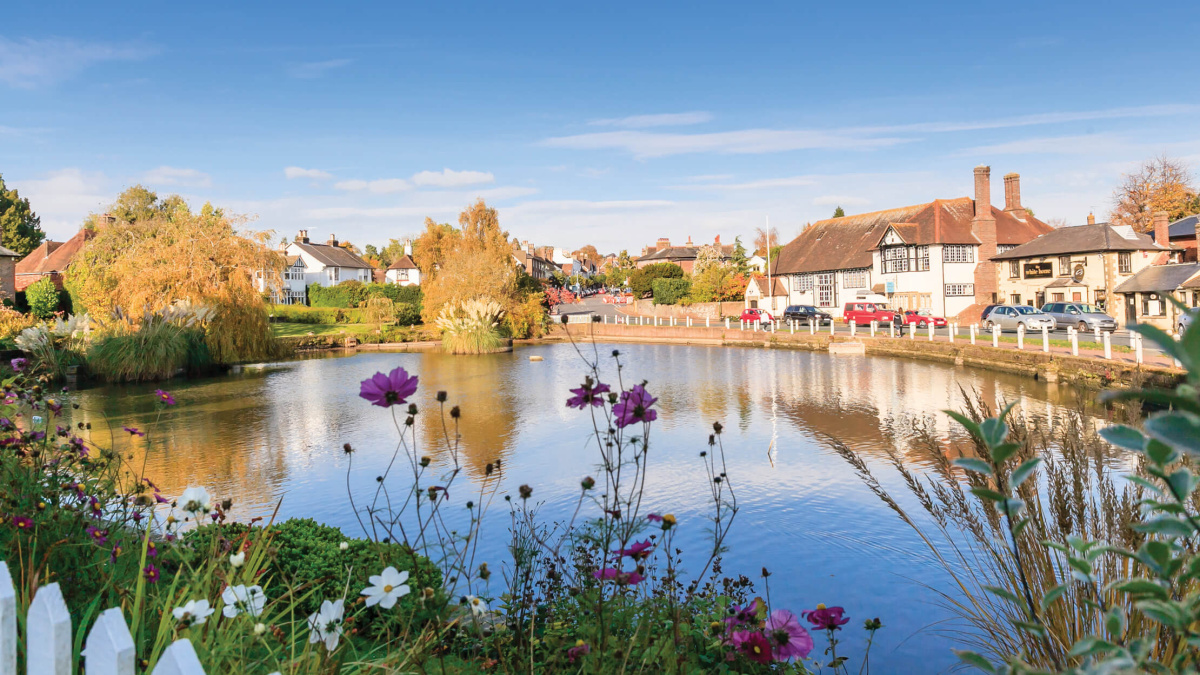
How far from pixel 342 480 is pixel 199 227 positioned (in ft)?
77.9

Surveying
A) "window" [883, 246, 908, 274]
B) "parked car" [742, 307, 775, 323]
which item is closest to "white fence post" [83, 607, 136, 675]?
"parked car" [742, 307, 775, 323]

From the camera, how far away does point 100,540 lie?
3.97 meters

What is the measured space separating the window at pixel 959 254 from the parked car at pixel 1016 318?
10.2 metres

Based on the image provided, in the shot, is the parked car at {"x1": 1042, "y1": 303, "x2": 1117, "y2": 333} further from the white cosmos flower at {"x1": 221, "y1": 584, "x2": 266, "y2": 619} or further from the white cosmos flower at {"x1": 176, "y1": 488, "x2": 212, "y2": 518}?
the white cosmos flower at {"x1": 221, "y1": 584, "x2": 266, "y2": 619}

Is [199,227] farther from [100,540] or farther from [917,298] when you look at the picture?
[917,298]

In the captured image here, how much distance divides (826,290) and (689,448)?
4526 cm

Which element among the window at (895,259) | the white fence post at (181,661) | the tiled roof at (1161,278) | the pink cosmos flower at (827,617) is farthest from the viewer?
the window at (895,259)

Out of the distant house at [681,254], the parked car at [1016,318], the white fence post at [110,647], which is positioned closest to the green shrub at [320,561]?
the white fence post at [110,647]

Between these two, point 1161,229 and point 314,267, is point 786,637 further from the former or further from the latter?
point 314,267

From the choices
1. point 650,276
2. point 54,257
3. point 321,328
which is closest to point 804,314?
point 321,328

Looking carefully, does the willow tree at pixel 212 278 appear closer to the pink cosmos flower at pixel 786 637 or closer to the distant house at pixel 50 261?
the pink cosmos flower at pixel 786 637

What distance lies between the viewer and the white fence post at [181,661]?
144cm

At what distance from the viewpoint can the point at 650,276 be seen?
80.8 metres

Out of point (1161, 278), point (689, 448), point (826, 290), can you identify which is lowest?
point (689, 448)
